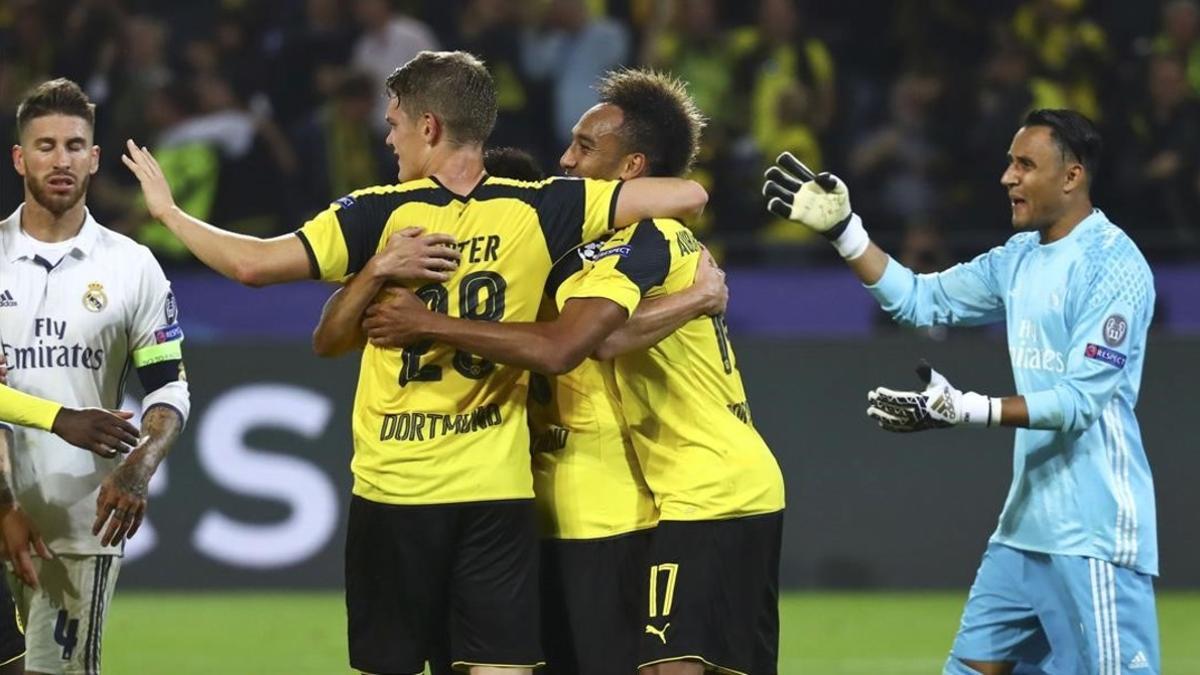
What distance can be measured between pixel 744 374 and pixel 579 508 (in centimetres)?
584

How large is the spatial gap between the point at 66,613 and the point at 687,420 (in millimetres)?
2075

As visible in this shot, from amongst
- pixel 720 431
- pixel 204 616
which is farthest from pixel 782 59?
pixel 720 431

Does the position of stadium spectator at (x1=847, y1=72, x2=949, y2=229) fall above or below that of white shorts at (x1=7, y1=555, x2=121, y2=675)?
above

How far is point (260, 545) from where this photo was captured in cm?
1155

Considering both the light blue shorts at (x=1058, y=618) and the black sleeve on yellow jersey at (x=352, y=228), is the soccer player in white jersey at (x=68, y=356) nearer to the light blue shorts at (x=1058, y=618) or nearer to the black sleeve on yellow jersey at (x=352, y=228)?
the black sleeve on yellow jersey at (x=352, y=228)

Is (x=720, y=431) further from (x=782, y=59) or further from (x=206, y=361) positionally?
(x=782, y=59)

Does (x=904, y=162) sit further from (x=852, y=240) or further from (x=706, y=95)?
(x=852, y=240)

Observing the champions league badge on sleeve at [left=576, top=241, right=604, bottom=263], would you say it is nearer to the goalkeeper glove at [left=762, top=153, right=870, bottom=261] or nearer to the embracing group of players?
the embracing group of players

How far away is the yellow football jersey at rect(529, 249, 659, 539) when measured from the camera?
5930 mm

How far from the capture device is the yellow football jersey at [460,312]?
5.51m

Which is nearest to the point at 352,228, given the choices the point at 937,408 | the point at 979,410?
the point at 937,408

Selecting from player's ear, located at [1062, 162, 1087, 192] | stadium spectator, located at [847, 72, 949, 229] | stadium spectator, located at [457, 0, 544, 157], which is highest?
stadium spectator, located at [457, 0, 544, 157]

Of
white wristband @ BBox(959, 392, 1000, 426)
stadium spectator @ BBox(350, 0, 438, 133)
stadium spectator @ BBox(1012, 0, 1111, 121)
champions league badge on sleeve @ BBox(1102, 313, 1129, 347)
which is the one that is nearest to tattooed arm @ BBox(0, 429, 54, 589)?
white wristband @ BBox(959, 392, 1000, 426)

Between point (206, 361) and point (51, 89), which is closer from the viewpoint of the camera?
point (51, 89)
